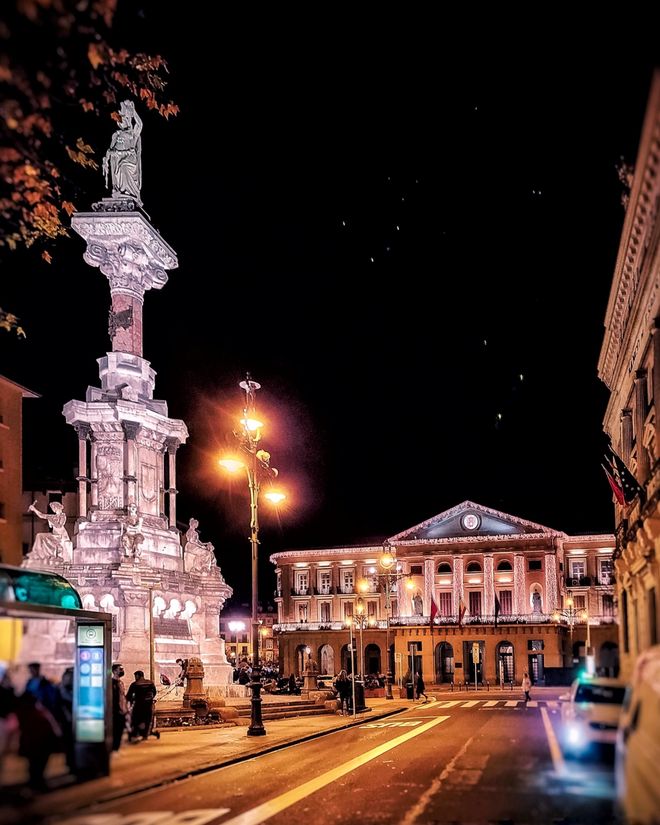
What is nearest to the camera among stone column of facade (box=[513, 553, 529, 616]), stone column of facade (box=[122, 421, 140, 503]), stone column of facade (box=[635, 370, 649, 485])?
stone column of facade (box=[635, 370, 649, 485])

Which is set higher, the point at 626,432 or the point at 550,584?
the point at 626,432

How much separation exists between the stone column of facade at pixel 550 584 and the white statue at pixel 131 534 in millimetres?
65750

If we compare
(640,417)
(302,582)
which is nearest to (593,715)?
(640,417)

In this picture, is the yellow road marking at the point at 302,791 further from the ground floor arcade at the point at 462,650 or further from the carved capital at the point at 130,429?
the ground floor arcade at the point at 462,650

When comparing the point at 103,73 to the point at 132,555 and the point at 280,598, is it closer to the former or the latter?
the point at 132,555

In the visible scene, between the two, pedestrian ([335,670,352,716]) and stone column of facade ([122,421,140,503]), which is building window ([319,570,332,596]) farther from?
pedestrian ([335,670,352,716])

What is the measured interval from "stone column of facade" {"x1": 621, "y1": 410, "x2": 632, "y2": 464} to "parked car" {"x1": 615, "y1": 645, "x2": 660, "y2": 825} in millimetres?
19415

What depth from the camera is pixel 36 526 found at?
81.7 meters

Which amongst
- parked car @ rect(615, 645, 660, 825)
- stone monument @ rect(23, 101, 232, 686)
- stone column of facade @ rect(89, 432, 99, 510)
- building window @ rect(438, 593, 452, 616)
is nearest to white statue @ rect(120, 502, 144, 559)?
stone monument @ rect(23, 101, 232, 686)

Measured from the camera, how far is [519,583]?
107000 mm

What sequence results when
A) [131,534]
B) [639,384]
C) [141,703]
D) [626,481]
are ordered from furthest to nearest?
[131,534] < [639,384] < [141,703] < [626,481]

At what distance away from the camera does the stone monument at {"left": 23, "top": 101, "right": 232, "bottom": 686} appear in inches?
1804

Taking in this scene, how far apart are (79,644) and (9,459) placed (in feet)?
102

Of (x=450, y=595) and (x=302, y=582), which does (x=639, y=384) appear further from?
(x=302, y=582)
